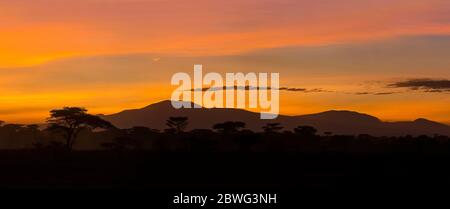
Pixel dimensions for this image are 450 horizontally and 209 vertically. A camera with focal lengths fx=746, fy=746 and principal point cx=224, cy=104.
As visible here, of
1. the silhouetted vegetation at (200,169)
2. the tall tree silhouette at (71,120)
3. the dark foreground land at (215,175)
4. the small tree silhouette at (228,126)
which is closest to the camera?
the dark foreground land at (215,175)

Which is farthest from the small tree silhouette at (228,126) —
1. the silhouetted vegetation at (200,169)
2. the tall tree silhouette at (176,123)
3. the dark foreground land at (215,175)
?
the dark foreground land at (215,175)

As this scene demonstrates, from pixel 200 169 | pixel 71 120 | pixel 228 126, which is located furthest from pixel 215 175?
pixel 228 126

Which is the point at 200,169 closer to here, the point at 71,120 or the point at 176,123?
the point at 71,120

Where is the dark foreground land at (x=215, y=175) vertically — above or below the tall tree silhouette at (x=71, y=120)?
below

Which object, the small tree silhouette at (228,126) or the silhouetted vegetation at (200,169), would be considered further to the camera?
the small tree silhouette at (228,126)

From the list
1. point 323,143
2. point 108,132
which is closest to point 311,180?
point 323,143

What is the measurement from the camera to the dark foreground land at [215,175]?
42.9 metres

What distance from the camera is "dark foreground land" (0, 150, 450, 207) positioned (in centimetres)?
4286

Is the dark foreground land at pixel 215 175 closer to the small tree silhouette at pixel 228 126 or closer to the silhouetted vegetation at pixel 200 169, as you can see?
the silhouetted vegetation at pixel 200 169

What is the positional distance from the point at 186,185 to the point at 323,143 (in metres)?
63.1

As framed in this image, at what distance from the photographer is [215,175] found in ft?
191

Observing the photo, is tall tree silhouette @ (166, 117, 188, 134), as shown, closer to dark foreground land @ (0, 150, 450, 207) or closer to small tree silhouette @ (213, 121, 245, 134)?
small tree silhouette @ (213, 121, 245, 134)

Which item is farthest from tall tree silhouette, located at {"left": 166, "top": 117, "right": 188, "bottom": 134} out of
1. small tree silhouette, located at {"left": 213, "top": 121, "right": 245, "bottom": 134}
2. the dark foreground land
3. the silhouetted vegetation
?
the dark foreground land

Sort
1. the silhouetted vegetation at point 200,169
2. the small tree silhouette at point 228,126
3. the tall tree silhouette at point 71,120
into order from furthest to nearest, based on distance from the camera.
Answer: the small tree silhouette at point 228,126
the tall tree silhouette at point 71,120
the silhouetted vegetation at point 200,169
